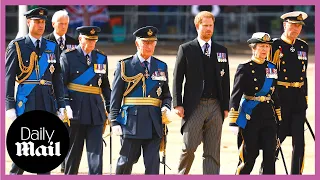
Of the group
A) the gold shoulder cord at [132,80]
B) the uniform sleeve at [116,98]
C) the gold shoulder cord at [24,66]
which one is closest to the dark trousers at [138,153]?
the uniform sleeve at [116,98]

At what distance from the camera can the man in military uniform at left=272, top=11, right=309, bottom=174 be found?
12.0 meters

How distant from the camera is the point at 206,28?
11211 millimetres

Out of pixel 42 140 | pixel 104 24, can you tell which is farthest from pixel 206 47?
pixel 104 24

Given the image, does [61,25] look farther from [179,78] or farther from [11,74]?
[179,78]

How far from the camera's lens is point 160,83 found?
10.8 meters

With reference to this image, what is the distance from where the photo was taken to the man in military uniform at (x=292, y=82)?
12.0 m

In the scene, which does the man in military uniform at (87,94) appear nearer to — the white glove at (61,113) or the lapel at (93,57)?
the lapel at (93,57)

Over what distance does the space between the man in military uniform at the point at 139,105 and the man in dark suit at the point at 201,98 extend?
18.2 inches

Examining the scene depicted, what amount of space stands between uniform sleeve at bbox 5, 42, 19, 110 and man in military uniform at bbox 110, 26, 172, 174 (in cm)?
103

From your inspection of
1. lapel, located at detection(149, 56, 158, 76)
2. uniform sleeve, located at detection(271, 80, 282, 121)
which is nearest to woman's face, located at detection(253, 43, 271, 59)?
uniform sleeve, located at detection(271, 80, 282, 121)

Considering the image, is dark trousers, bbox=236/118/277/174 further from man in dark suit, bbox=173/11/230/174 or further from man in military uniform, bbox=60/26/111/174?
man in military uniform, bbox=60/26/111/174

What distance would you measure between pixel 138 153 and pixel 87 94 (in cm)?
105

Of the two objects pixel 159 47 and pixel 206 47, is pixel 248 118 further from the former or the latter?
pixel 159 47

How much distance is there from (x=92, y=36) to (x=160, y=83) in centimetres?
105
